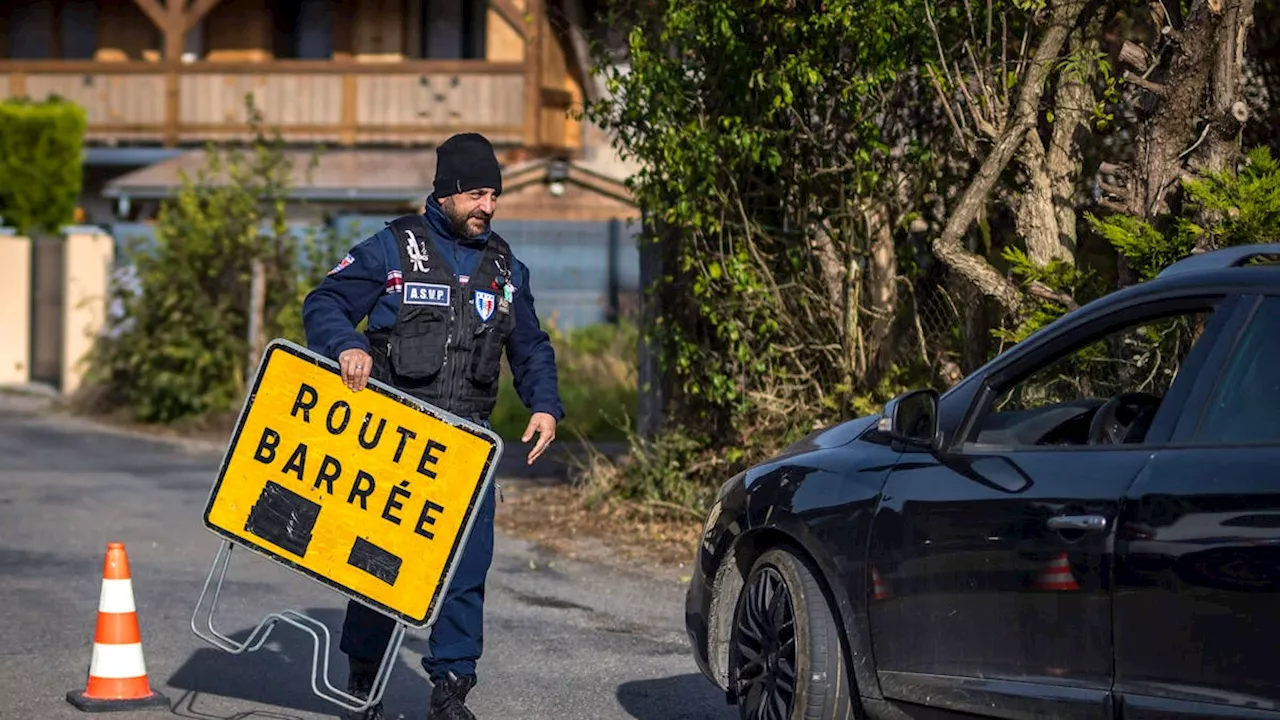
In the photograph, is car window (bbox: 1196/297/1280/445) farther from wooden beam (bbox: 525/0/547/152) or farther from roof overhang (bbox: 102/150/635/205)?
wooden beam (bbox: 525/0/547/152)

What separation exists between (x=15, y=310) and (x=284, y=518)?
52.9 feet

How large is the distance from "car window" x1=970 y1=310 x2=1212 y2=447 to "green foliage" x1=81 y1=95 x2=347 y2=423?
12197 millimetres

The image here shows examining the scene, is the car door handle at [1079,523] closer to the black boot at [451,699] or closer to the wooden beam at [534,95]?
the black boot at [451,699]

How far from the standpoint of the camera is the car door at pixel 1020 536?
457cm

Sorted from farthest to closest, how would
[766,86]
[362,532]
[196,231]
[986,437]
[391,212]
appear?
[391,212]
[196,231]
[766,86]
[362,532]
[986,437]

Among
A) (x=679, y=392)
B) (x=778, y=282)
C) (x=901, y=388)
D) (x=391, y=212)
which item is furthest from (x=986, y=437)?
(x=391, y=212)

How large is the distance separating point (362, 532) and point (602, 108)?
505 centimetres

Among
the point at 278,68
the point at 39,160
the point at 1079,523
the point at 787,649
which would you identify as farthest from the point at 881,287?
the point at 39,160

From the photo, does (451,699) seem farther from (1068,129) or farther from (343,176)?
(343,176)

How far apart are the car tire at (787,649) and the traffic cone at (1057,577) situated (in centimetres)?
86

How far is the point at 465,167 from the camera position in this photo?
6039 millimetres

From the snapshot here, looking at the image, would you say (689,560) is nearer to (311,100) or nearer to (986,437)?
(986,437)

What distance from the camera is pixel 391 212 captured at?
26.2 m

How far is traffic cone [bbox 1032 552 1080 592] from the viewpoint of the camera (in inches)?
182
